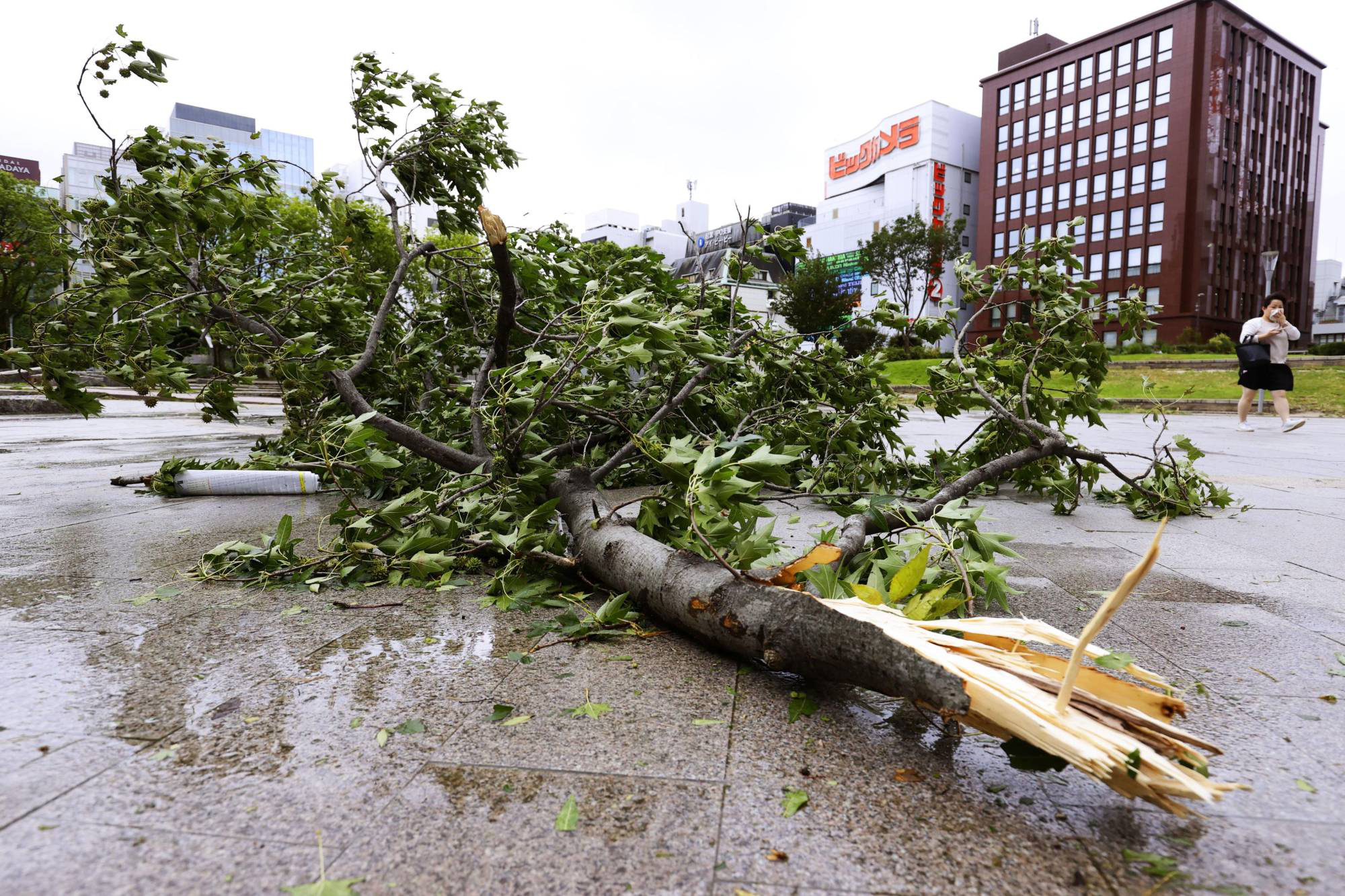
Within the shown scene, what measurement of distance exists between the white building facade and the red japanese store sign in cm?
7

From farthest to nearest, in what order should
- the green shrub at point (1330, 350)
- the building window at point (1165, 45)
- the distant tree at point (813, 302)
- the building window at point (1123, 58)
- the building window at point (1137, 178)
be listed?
the building window at point (1123, 58) → the building window at point (1137, 178) → the building window at point (1165, 45) → the distant tree at point (813, 302) → the green shrub at point (1330, 350)

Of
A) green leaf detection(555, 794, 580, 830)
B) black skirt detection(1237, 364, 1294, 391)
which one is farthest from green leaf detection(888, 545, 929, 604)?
black skirt detection(1237, 364, 1294, 391)

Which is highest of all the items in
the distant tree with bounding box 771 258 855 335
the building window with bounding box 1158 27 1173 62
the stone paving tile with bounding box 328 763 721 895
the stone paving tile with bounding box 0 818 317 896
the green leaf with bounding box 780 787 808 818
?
the building window with bounding box 1158 27 1173 62

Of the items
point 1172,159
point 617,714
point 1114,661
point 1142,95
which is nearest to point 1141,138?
point 1142,95

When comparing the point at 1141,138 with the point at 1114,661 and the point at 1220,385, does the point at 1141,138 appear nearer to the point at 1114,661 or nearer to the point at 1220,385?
the point at 1220,385

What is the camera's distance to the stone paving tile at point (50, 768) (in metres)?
1.26

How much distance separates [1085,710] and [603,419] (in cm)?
240

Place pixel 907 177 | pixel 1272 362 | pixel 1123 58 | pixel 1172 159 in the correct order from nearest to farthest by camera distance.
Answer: pixel 1272 362 < pixel 1172 159 < pixel 1123 58 < pixel 907 177

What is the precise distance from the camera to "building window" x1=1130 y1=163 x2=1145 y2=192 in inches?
2283

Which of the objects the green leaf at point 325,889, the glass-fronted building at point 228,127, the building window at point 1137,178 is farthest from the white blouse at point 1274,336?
the glass-fronted building at point 228,127

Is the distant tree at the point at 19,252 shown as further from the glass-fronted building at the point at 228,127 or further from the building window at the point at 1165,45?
the building window at the point at 1165,45

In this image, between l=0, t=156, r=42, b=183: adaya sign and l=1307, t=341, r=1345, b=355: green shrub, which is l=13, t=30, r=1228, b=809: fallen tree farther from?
l=0, t=156, r=42, b=183: adaya sign

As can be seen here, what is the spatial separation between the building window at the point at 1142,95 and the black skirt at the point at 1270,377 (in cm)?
5904

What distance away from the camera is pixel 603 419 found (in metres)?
3.36
